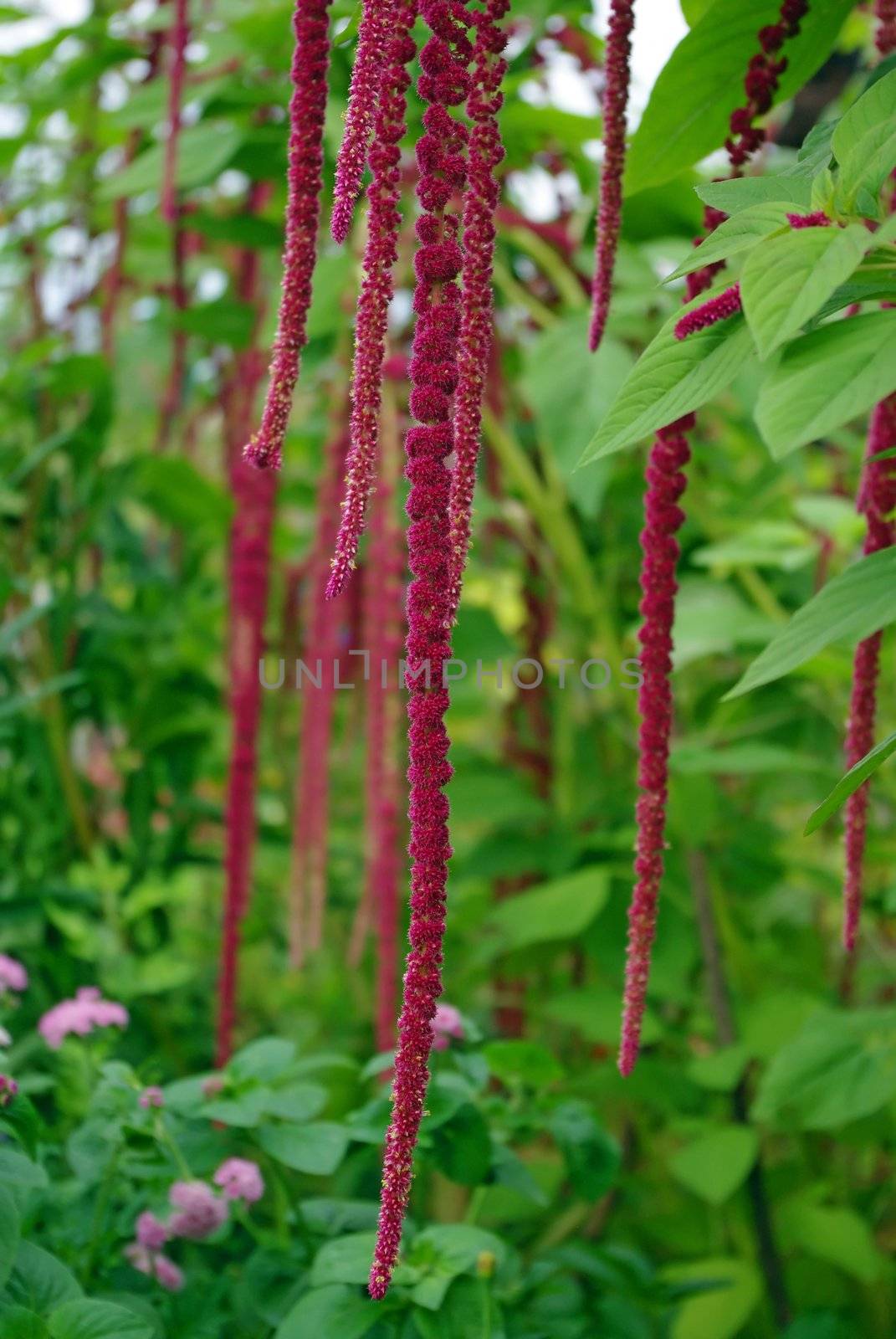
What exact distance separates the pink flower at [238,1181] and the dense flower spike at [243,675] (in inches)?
13.2

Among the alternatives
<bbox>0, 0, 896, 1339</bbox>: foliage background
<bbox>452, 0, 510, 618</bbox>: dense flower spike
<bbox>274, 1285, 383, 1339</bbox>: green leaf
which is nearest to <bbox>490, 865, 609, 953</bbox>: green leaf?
<bbox>0, 0, 896, 1339</bbox>: foliage background

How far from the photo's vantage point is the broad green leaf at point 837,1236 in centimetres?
135

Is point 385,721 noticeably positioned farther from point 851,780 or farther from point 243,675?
point 851,780

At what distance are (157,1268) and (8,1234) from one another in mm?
272

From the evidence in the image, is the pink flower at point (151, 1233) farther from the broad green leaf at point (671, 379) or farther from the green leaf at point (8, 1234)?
the broad green leaf at point (671, 379)

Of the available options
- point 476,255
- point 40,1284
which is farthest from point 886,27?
point 40,1284

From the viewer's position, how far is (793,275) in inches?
19.6

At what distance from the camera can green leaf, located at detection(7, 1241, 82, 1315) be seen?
0.83 metres

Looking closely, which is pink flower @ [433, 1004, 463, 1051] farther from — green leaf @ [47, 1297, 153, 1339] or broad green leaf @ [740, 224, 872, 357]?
broad green leaf @ [740, 224, 872, 357]

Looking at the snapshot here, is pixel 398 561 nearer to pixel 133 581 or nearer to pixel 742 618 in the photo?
pixel 742 618

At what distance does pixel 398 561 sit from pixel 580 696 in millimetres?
664

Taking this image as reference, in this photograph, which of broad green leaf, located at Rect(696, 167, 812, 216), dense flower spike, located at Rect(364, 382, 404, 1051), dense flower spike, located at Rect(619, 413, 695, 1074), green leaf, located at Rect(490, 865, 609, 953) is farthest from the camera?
green leaf, located at Rect(490, 865, 609, 953)

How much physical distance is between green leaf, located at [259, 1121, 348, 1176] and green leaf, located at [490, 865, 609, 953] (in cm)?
51

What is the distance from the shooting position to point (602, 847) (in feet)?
5.66
